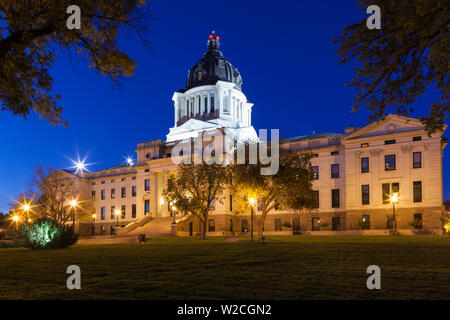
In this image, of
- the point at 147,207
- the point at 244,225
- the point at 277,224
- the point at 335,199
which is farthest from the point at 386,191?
the point at 147,207

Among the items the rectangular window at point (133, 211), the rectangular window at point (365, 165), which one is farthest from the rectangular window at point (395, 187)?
the rectangular window at point (133, 211)

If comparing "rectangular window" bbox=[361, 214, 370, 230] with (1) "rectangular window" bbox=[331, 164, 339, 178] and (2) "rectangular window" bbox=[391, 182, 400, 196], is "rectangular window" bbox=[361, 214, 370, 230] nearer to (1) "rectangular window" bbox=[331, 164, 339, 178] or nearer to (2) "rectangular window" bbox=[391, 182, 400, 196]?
(2) "rectangular window" bbox=[391, 182, 400, 196]

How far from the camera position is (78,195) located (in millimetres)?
90375

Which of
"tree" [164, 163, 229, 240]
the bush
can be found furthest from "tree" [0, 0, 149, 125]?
"tree" [164, 163, 229, 240]

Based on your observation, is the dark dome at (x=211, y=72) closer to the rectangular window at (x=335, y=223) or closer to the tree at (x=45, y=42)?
the rectangular window at (x=335, y=223)

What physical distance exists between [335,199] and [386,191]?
7.92 m

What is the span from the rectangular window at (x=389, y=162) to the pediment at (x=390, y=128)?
3.27 m

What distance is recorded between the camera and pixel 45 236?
33.1 m

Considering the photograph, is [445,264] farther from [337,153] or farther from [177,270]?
[337,153]

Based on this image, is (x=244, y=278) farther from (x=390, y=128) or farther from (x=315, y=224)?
(x=315, y=224)

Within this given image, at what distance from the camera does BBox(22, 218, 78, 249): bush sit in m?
32.9

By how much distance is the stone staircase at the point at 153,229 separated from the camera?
59.3 m

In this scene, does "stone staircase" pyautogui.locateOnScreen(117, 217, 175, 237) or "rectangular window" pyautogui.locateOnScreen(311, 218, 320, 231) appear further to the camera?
"rectangular window" pyautogui.locateOnScreen(311, 218, 320, 231)

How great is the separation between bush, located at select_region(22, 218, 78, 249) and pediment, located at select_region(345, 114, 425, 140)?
43249 mm
